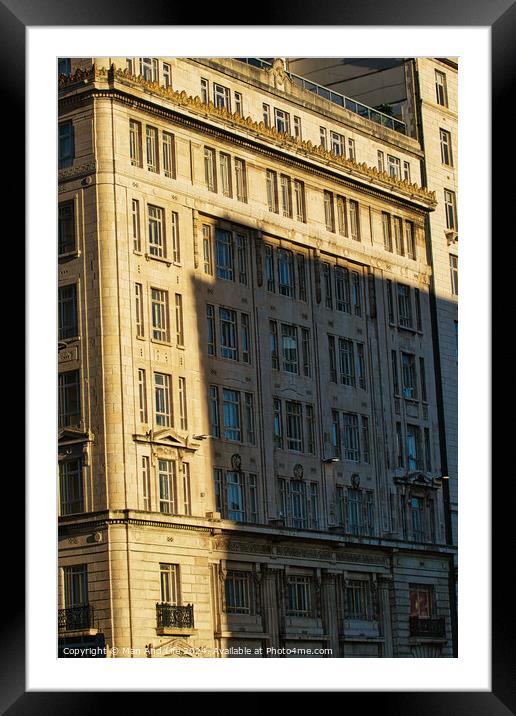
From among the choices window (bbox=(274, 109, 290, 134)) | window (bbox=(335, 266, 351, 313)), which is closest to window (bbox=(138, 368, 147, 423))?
window (bbox=(335, 266, 351, 313))

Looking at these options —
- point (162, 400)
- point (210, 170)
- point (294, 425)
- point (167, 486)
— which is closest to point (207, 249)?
point (210, 170)

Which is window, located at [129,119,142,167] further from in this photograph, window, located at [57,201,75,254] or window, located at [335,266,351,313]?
window, located at [335,266,351,313]

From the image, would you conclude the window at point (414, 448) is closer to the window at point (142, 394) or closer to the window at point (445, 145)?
the window at point (445, 145)

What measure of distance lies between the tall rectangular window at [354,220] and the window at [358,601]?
8.96 metres

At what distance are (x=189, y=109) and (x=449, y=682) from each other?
1898 centimetres

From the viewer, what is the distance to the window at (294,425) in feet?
125

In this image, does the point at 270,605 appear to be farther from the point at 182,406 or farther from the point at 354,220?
the point at 354,220

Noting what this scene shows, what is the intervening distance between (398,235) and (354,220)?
2043 mm

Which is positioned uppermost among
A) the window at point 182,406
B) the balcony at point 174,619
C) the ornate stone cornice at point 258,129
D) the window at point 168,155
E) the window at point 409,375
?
the ornate stone cornice at point 258,129

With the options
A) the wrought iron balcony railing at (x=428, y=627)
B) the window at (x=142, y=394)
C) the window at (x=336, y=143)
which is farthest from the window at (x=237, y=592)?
the window at (x=336, y=143)

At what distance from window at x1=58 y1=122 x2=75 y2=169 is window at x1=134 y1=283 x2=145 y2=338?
3.14 m

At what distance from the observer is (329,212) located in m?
41.2

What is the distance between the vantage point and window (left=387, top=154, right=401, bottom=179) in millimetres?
43938
